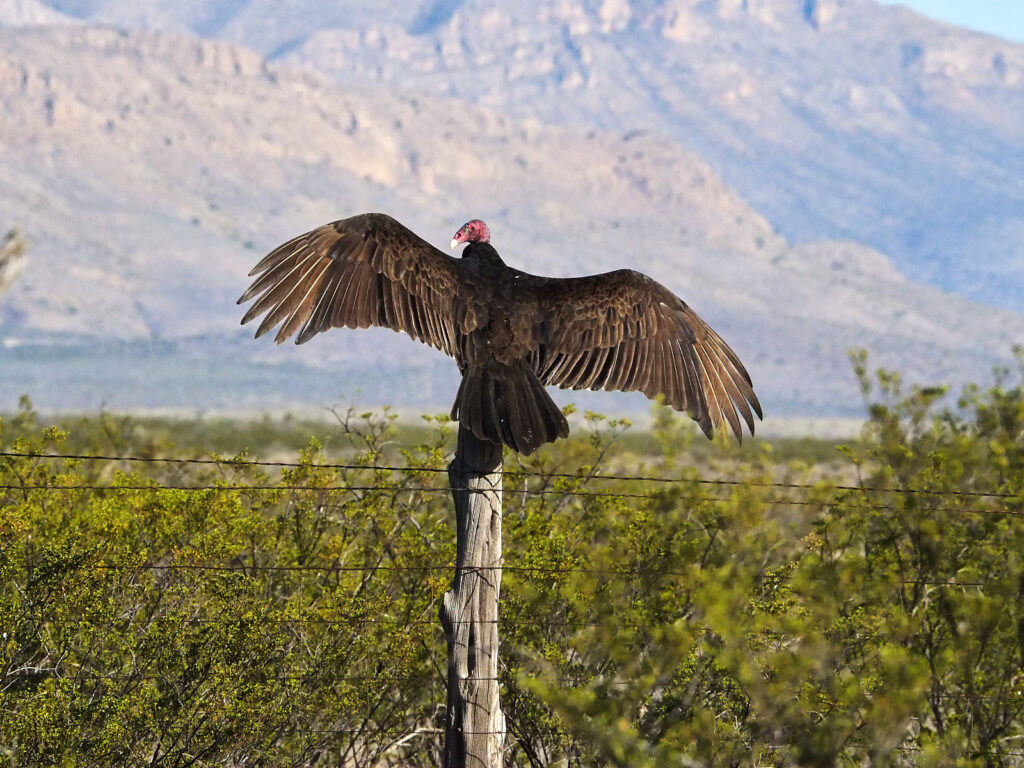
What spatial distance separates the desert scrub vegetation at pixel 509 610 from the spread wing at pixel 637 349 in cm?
85

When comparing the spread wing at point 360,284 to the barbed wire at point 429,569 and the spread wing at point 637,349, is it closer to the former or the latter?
the spread wing at point 637,349

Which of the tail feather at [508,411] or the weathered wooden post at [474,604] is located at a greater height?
the tail feather at [508,411]

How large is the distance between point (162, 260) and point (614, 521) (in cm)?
16125

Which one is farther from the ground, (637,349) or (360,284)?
(360,284)

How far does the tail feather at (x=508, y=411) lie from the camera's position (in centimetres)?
516

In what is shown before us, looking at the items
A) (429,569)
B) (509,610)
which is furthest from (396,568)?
(509,610)

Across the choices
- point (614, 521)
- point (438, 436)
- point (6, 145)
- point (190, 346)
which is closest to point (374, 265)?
point (614, 521)

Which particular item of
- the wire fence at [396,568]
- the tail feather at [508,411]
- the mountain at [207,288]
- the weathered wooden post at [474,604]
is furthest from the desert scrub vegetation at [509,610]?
the mountain at [207,288]

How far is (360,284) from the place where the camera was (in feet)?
19.4

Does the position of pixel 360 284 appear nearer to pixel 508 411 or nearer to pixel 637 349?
pixel 508 411

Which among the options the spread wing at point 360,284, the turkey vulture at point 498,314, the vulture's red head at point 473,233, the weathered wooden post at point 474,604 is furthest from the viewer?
the vulture's red head at point 473,233

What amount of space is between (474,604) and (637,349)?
58.4 inches

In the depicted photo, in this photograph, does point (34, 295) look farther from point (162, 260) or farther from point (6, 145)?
point (6, 145)

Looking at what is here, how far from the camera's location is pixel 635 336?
616cm
